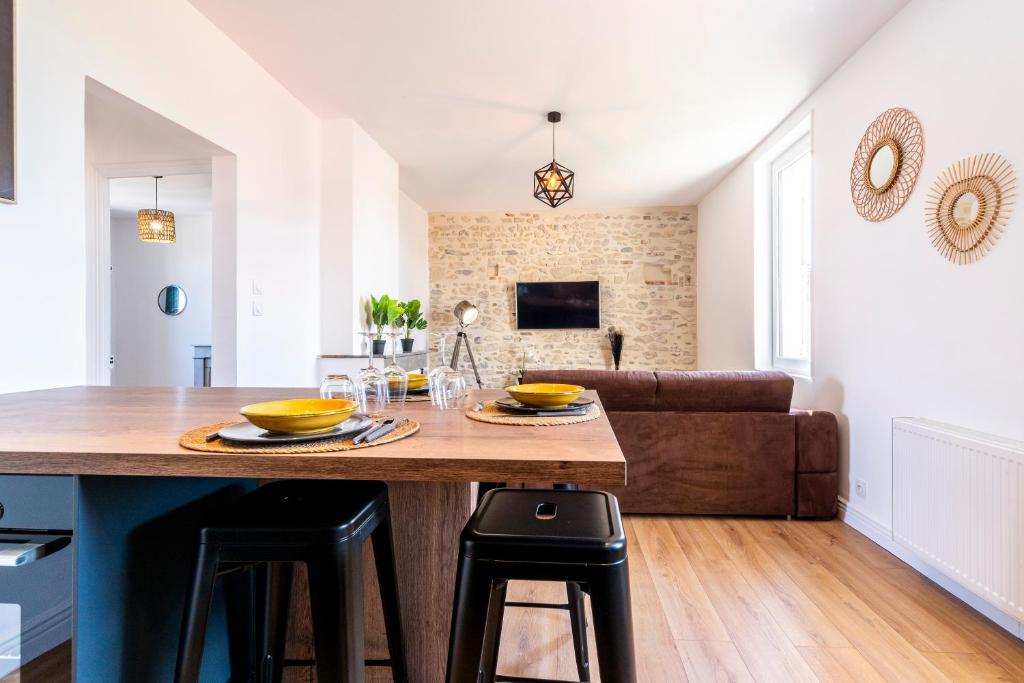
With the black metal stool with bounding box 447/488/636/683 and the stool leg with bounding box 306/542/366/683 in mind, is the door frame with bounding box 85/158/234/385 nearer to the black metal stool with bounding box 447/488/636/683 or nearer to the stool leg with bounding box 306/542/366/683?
the stool leg with bounding box 306/542/366/683

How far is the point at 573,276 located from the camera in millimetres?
6906

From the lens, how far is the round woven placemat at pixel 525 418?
1106mm

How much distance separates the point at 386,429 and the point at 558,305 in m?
5.94

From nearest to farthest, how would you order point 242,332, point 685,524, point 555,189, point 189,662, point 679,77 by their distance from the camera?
point 189,662
point 685,524
point 242,332
point 679,77
point 555,189

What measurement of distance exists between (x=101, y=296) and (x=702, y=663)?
→ 12.1 feet

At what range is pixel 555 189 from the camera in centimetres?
378

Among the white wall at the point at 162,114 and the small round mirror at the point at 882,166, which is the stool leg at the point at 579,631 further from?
the small round mirror at the point at 882,166

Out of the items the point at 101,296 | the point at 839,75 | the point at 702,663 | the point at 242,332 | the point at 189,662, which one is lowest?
the point at 702,663

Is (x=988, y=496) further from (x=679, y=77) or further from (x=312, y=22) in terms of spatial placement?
(x=312, y=22)

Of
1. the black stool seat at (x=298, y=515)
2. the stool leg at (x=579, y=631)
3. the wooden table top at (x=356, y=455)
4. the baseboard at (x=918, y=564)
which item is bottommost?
the baseboard at (x=918, y=564)

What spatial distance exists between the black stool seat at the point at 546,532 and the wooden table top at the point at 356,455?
133 millimetres

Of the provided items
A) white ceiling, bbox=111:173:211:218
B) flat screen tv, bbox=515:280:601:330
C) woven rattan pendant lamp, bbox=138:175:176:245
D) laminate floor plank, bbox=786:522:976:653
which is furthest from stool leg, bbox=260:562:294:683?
flat screen tv, bbox=515:280:601:330

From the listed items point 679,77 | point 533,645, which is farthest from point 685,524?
point 679,77

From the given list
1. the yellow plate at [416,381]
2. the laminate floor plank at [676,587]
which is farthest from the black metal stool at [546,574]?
the laminate floor plank at [676,587]
